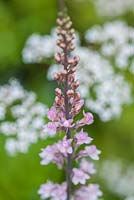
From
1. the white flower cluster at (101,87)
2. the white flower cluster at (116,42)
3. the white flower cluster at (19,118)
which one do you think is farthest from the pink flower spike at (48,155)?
the white flower cluster at (116,42)

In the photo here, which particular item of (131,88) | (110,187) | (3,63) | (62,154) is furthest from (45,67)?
(62,154)

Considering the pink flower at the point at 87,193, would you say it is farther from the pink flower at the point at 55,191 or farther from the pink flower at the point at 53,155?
the pink flower at the point at 53,155

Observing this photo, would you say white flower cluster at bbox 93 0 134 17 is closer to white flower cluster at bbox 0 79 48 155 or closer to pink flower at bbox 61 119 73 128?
white flower cluster at bbox 0 79 48 155

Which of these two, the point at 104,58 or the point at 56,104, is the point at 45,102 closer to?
the point at 104,58

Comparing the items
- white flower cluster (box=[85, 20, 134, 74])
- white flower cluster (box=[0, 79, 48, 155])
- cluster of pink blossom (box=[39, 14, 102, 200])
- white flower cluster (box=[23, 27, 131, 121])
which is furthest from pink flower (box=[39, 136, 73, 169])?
white flower cluster (box=[85, 20, 134, 74])

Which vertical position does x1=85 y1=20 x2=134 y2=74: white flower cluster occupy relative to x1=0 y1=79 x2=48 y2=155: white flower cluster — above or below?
above

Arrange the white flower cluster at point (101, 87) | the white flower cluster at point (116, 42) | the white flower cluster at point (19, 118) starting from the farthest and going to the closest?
the white flower cluster at point (116, 42) < the white flower cluster at point (101, 87) < the white flower cluster at point (19, 118)
